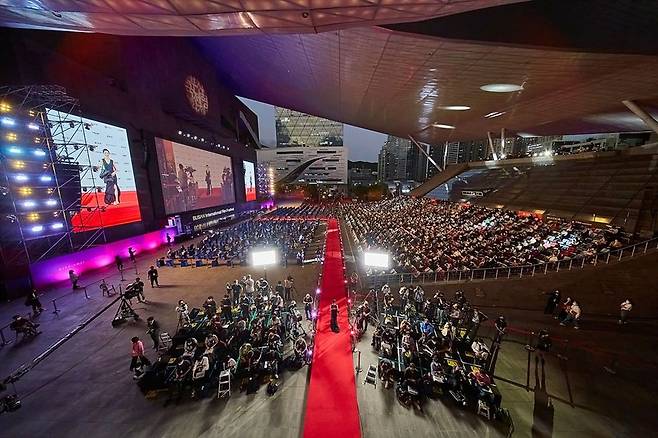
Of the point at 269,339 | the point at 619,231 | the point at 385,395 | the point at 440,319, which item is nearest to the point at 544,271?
the point at 440,319

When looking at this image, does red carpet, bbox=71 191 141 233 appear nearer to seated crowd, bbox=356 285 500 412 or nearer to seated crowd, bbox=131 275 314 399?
seated crowd, bbox=131 275 314 399

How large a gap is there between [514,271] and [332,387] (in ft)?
37.8

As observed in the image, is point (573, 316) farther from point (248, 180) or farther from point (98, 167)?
point (248, 180)

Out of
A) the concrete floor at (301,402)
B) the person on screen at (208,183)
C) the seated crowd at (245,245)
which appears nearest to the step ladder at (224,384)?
the concrete floor at (301,402)

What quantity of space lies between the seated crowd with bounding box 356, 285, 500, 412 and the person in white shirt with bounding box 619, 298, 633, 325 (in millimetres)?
6040

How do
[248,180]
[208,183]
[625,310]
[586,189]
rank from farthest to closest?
[248,180] → [208,183] → [586,189] → [625,310]

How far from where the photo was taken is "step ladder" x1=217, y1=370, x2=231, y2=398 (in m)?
6.89

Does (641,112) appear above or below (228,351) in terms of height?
above

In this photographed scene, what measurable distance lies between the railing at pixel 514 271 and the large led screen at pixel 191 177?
74.0ft

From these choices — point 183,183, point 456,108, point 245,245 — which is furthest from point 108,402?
point 456,108

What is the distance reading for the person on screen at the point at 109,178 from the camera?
18094 mm

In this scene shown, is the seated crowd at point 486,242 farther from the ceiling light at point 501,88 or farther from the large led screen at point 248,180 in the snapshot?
the large led screen at point 248,180

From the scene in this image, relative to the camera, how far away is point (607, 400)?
6711 millimetres

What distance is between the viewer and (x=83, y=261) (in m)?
16.4
